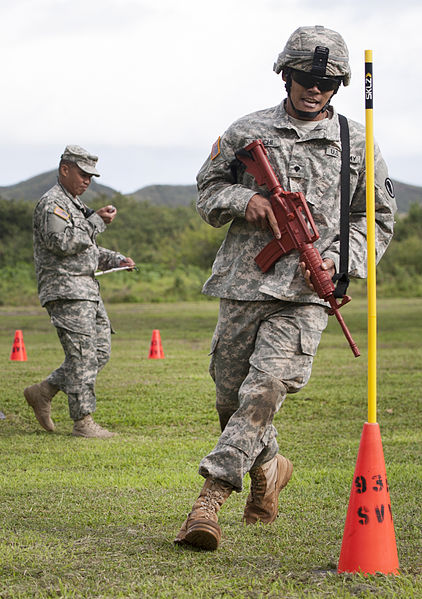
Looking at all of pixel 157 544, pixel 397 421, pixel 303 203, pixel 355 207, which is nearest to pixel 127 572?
pixel 157 544

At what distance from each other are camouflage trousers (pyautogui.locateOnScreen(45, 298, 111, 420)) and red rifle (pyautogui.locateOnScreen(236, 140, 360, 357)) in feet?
12.5

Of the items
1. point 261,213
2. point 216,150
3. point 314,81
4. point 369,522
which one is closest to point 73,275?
point 216,150

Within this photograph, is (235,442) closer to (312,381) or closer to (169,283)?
(312,381)

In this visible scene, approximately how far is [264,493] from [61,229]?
12.5 feet

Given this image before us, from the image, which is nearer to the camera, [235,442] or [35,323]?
[235,442]

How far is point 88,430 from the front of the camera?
26.7 ft

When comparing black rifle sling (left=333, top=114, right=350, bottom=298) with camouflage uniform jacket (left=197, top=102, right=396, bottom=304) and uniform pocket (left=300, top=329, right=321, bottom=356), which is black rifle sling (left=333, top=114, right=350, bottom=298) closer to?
camouflage uniform jacket (left=197, top=102, right=396, bottom=304)

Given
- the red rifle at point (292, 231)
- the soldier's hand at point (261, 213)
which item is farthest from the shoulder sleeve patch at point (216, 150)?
the soldier's hand at point (261, 213)

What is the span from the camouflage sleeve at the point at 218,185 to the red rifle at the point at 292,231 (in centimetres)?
14

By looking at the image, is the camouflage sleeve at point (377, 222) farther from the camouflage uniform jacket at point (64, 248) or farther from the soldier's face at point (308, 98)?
the camouflage uniform jacket at point (64, 248)

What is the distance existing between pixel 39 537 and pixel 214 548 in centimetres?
91

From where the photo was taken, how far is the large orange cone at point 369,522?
3850 mm

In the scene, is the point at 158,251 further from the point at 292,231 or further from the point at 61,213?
the point at 292,231

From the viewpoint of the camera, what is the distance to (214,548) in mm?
4191
